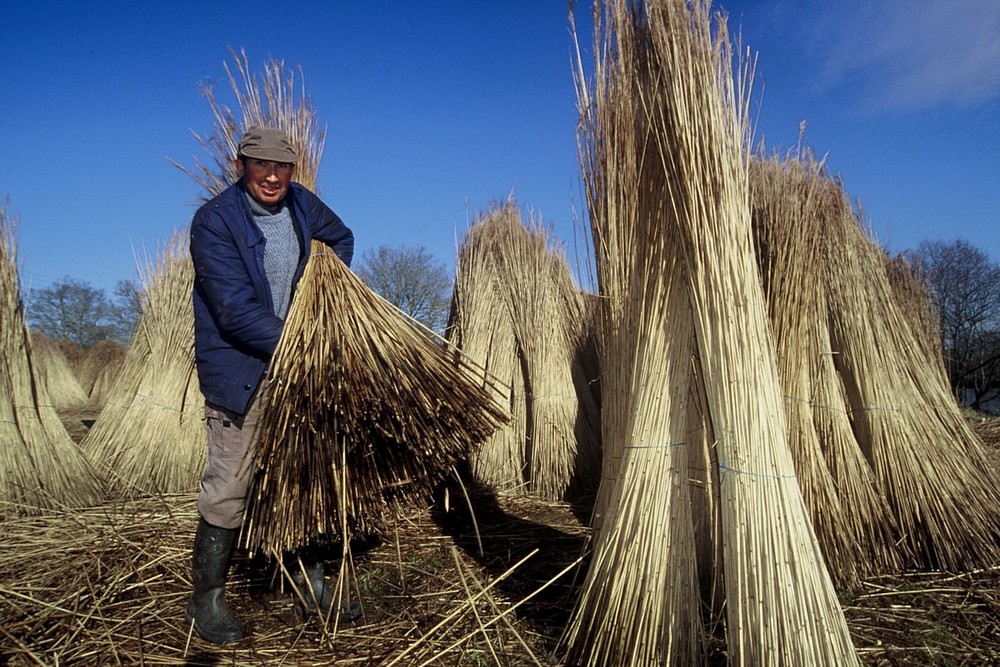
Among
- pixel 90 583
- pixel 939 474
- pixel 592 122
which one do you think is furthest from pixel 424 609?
pixel 939 474

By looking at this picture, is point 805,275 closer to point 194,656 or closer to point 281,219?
point 281,219

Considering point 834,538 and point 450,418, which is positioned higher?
point 450,418

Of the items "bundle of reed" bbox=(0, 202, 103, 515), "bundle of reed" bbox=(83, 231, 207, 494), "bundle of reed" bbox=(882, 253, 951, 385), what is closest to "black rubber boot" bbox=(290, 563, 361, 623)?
"bundle of reed" bbox=(0, 202, 103, 515)

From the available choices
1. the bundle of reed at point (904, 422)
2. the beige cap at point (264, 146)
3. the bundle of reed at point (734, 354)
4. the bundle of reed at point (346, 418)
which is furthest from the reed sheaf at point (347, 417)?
the bundle of reed at point (904, 422)

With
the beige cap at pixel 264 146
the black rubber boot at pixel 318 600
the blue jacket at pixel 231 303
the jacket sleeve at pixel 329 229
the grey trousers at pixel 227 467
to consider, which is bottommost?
the black rubber boot at pixel 318 600

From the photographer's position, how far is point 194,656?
6.72 feet

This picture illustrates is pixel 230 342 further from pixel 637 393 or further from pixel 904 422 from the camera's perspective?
pixel 904 422

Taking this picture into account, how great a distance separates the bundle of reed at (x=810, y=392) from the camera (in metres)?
2.55

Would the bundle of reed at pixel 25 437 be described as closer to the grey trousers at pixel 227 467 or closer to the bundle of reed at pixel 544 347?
the grey trousers at pixel 227 467

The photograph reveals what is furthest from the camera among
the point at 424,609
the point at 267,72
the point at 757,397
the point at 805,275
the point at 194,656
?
the point at 267,72

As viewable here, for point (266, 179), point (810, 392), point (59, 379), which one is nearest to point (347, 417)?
point (266, 179)

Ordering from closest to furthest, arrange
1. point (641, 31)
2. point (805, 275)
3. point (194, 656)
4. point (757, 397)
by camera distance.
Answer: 1. point (757, 397)
2. point (641, 31)
3. point (194, 656)
4. point (805, 275)

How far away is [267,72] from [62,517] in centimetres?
263

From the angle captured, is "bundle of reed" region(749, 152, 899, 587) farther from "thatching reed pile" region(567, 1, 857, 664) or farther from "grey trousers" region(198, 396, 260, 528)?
"grey trousers" region(198, 396, 260, 528)
